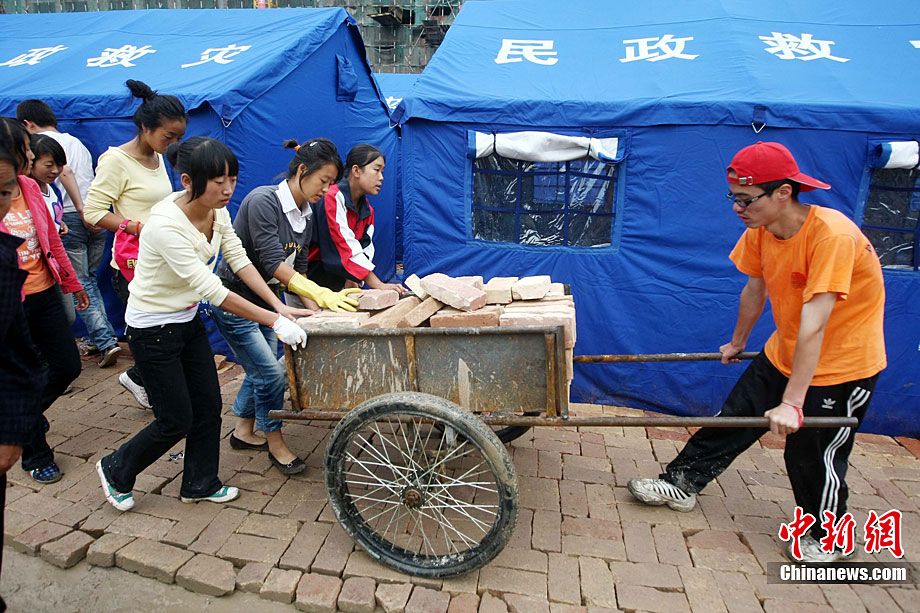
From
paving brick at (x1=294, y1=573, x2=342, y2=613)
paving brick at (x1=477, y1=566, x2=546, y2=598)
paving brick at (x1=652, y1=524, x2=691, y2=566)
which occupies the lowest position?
paving brick at (x1=652, y1=524, x2=691, y2=566)

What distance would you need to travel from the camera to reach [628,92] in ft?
13.5

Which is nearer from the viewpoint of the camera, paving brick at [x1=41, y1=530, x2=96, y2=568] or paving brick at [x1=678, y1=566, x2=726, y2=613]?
paving brick at [x1=678, y1=566, x2=726, y2=613]

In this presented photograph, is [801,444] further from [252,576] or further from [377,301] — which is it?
[252,576]

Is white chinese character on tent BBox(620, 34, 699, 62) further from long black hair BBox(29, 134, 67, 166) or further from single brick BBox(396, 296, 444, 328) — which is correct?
long black hair BBox(29, 134, 67, 166)

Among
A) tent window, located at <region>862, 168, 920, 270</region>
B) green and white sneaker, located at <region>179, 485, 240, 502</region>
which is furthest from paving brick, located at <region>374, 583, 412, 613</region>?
tent window, located at <region>862, 168, 920, 270</region>

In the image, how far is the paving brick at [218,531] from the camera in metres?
2.63

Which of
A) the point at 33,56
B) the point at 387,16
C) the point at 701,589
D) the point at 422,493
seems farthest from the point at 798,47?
the point at 387,16

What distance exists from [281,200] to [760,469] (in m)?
3.37

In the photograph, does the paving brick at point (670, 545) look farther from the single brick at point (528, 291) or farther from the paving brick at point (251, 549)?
the paving brick at point (251, 549)

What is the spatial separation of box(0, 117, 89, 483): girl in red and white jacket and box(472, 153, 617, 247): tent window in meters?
2.89

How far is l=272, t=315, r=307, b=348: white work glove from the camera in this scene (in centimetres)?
235

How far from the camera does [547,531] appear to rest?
2787 mm

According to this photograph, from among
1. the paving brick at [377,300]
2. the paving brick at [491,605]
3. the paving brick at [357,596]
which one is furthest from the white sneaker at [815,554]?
the paving brick at [377,300]

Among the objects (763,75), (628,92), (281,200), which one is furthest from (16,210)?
(763,75)
